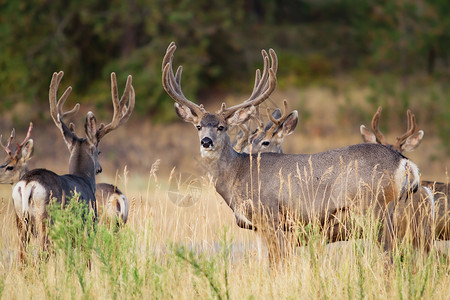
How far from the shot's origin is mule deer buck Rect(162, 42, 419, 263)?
7.25 m

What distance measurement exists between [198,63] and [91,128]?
752 inches

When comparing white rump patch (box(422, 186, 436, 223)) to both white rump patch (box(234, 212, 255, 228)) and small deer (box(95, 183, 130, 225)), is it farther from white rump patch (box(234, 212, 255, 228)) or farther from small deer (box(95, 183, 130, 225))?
small deer (box(95, 183, 130, 225))

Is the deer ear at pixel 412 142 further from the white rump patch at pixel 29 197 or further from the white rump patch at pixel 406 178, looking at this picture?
the white rump patch at pixel 29 197

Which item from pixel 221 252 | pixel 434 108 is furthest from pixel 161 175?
pixel 221 252

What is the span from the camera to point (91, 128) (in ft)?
28.3

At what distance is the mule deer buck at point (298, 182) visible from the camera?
725cm

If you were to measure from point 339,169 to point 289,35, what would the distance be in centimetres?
2814

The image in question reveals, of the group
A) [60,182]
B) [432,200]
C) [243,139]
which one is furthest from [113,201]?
[432,200]

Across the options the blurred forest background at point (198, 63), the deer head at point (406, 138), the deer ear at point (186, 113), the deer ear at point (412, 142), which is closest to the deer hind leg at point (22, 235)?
the deer ear at point (186, 113)

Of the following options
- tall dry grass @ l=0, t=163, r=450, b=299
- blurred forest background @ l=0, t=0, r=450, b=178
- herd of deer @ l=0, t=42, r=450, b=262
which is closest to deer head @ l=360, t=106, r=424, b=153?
herd of deer @ l=0, t=42, r=450, b=262

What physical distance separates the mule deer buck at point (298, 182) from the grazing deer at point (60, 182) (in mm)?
1274

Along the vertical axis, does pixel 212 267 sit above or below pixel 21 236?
below

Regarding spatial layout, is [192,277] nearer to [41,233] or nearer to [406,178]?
[41,233]

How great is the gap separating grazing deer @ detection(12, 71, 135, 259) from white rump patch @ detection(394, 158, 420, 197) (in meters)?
2.91
